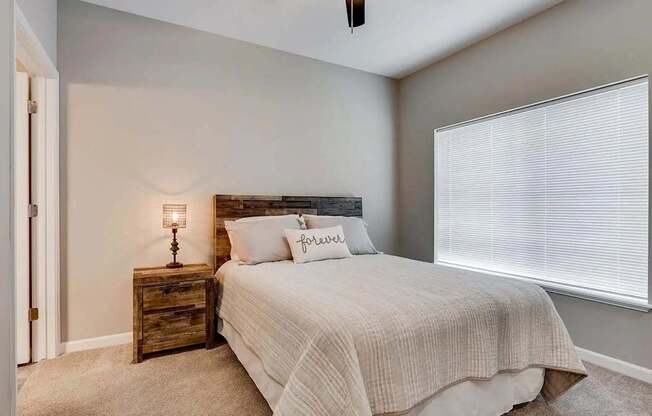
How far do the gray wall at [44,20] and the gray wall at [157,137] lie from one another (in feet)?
0.30

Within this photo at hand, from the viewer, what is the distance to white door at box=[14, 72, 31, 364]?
2.42 metres

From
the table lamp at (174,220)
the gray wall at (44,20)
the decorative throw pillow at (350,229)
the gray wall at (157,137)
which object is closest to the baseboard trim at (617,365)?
the decorative throw pillow at (350,229)

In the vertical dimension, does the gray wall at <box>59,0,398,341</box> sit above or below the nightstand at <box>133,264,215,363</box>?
above

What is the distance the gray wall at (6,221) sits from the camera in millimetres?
1502

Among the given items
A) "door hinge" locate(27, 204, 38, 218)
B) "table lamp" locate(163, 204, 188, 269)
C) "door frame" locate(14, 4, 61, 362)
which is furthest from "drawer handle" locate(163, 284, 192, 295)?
"door hinge" locate(27, 204, 38, 218)

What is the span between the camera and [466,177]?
3598mm

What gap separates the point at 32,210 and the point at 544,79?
13.4 feet

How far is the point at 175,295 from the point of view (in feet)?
8.45

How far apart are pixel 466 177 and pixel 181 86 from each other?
2945mm

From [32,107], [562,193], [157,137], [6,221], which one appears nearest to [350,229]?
[562,193]

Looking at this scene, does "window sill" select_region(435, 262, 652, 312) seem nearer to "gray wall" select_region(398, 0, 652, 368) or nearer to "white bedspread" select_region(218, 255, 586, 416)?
"gray wall" select_region(398, 0, 652, 368)

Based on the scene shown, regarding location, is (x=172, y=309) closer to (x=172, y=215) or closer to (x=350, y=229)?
(x=172, y=215)

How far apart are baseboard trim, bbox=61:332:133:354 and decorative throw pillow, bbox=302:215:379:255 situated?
1817mm

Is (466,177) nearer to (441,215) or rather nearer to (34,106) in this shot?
(441,215)
